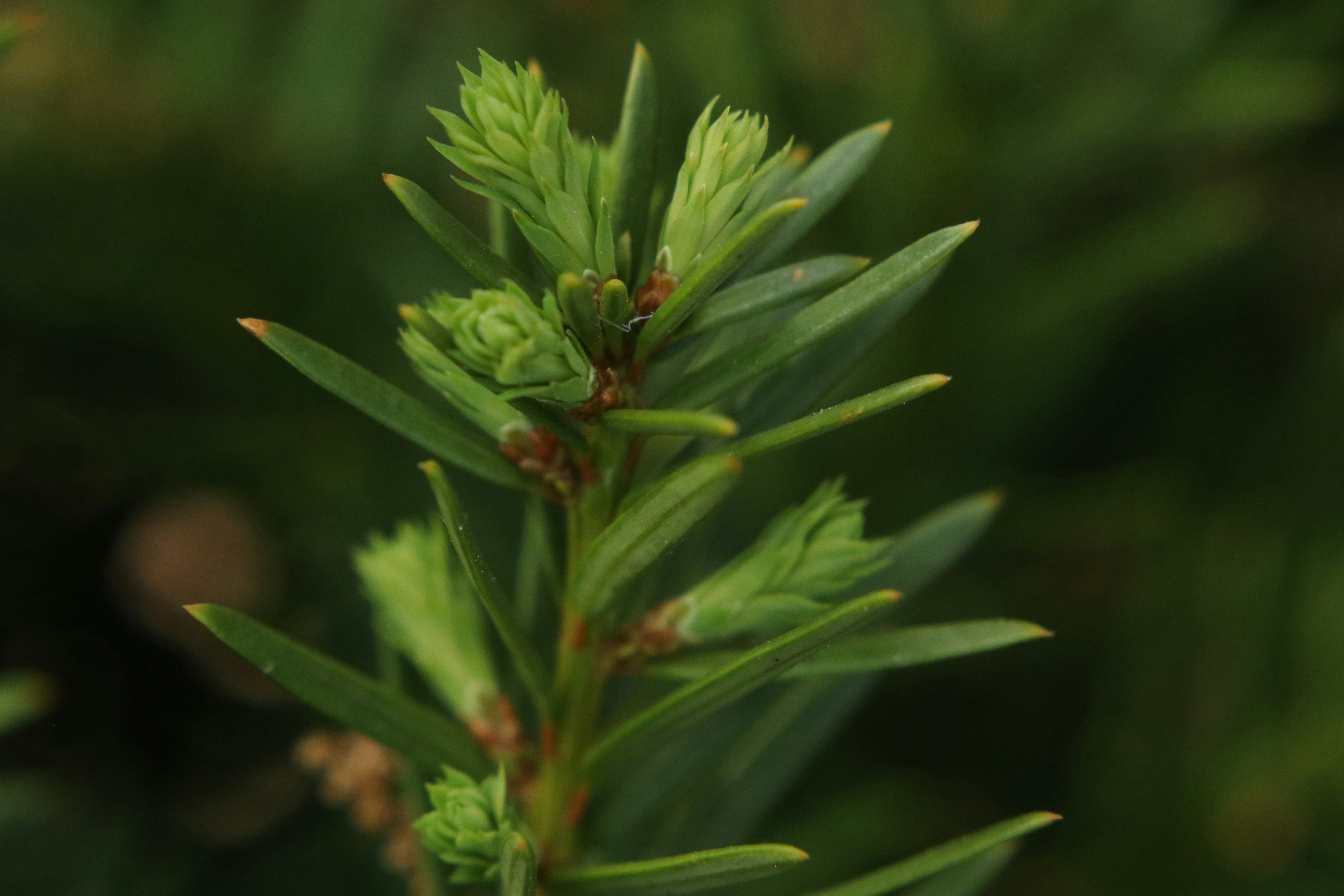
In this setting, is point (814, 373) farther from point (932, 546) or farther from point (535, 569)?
point (535, 569)

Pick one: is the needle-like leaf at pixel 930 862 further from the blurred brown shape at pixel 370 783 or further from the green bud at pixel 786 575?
the blurred brown shape at pixel 370 783

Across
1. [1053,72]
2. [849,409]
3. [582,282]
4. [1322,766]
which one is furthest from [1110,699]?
[582,282]

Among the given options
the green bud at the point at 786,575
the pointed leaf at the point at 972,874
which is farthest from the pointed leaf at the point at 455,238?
the pointed leaf at the point at 972,874

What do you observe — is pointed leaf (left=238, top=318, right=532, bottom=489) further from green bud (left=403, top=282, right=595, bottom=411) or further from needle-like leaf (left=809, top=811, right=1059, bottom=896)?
needle-like leaf (left=809, top=811, right=1059, bottom=896)

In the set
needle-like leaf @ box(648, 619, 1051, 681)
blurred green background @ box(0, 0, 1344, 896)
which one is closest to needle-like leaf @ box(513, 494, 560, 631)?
needle-like leaf @ box(648, 619, 1051, 681)

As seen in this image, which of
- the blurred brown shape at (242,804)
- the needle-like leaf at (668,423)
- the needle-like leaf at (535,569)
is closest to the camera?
the needle-like leaf at (668,423)

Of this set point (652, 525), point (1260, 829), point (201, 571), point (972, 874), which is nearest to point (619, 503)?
point (652, 525)

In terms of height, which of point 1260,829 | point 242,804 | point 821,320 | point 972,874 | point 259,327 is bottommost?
point 1260,829
